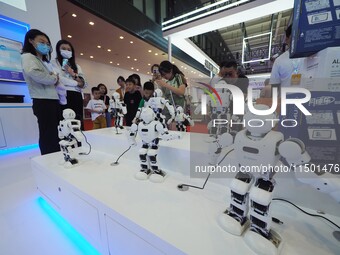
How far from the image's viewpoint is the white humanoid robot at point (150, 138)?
29.6 inches

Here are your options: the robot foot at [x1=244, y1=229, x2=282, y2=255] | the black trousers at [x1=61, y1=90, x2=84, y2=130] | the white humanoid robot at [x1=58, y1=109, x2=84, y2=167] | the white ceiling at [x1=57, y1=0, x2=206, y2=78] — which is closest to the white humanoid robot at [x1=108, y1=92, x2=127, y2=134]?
the black trousers at [x1=61, y1=90, x2=84, y2=130]

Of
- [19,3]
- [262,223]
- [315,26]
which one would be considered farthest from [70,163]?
[19,3]

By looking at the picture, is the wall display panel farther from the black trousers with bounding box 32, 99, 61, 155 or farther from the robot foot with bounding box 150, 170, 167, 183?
the black trousers with bounding box 32, 99, 61, 155

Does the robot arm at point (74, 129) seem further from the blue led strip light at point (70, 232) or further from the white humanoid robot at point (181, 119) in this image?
the white humanoid robot at point (181, 119)

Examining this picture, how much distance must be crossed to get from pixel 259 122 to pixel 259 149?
0.24 ft

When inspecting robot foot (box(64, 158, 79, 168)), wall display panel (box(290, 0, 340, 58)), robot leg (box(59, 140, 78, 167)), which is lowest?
robot foot (box(64, 158, 79, 168))

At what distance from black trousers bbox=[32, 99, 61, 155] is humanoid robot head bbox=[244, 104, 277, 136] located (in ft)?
4.74

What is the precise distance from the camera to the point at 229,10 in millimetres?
2512

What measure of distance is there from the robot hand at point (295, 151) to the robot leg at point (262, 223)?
0.09 m

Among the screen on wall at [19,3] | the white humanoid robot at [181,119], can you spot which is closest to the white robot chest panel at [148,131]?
the white humanoid robot at [181,119]

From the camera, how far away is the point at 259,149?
0.43 m

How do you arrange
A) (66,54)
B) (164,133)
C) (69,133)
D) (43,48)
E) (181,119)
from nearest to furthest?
(164,133) → (69,133) → (43,48) → (66,54) → (181,119)

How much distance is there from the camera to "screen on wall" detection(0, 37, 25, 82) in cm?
209

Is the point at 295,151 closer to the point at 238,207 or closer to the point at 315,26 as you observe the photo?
the point at 238,207
